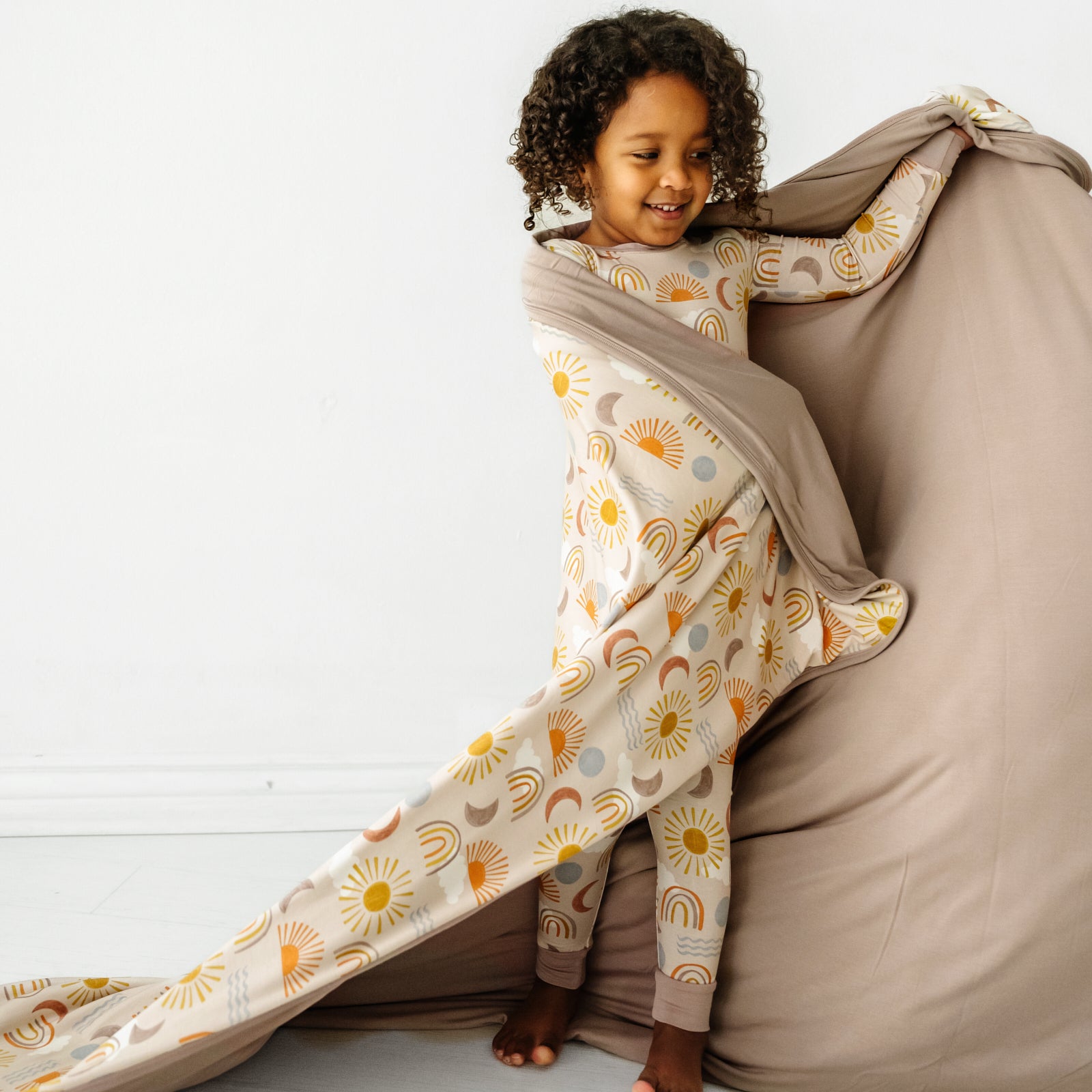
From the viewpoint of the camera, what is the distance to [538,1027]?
1057mm

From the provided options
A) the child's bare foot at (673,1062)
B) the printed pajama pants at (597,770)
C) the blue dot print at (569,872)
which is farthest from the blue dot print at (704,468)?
the child's bare foot at (673,1062)

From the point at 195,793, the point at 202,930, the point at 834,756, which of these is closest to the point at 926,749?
the point at 834,756

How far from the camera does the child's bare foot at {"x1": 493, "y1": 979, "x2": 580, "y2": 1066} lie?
1.04 metres

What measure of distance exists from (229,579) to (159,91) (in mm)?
692

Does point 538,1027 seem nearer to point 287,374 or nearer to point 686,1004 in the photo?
point 686,1004

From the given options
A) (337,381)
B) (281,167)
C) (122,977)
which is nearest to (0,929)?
(122,977)

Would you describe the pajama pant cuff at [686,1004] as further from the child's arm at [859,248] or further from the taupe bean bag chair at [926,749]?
the child's arm at [859,248]

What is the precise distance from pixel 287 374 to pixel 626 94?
26.9 inches

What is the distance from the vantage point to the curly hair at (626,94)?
1016 mm

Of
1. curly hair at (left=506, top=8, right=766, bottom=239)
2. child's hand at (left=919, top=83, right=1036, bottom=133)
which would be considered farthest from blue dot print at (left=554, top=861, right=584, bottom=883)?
child's hand at (left=919, top=83, right=1036, bottom=133)

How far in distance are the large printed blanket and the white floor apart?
0.04 m

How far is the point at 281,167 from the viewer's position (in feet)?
4.69

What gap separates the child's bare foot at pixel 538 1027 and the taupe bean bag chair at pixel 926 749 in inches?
0.8

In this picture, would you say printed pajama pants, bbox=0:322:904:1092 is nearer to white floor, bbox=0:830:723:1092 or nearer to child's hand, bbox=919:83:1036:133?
white floor, bbox=0:830:723:1092
